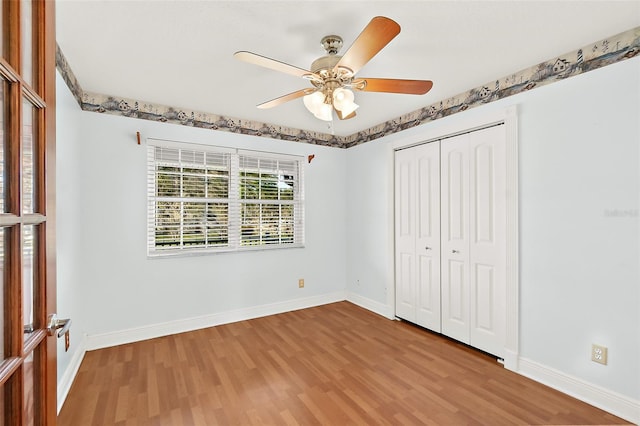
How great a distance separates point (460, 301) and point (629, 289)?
4.17 ft

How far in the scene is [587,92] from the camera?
2.16m

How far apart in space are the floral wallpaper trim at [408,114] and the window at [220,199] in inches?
11.9

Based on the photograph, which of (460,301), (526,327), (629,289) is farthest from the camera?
(460,301)

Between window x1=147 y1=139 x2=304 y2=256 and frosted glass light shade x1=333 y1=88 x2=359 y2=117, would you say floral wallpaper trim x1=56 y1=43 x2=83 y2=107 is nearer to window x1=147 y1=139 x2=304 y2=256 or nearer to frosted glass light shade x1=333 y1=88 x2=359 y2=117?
window x1=147 y1=139 x2=304 y2=256

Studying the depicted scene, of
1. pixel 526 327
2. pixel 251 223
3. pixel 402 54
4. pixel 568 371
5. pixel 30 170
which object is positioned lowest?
pixel 568 371

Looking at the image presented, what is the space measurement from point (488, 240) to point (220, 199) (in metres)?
2.82

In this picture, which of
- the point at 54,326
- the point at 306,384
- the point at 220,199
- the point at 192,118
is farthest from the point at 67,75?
the point at 306,384

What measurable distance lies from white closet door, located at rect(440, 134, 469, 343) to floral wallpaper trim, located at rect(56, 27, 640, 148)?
15.8 inches

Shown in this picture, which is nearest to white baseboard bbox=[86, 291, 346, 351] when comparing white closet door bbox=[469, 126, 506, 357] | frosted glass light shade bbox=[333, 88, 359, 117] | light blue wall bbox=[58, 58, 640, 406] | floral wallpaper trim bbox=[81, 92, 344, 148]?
light blue wall bbox=[58, 58, 640, 406]

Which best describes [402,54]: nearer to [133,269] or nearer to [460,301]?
[460,301]

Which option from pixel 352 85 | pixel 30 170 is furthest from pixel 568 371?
pixel 30 170

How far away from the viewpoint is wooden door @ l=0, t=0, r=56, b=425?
75 cm

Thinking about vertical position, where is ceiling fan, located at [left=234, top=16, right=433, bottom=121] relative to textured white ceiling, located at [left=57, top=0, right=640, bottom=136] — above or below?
below

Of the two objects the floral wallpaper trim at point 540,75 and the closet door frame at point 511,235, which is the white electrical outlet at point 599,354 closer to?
the closet door frame at point 511,235
